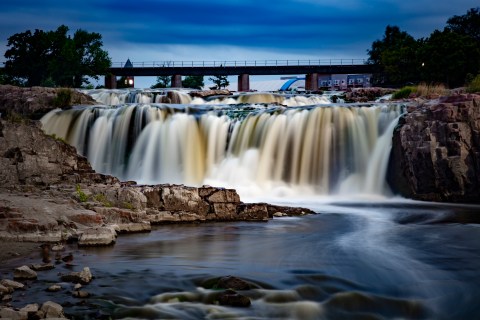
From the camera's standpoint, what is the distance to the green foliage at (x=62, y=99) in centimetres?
3469

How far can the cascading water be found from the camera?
25641 millimetres

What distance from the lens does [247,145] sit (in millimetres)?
27375

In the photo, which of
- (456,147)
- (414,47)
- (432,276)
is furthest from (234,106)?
(414,47)

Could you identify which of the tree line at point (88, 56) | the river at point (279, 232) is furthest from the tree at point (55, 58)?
the river at point (279, 232)

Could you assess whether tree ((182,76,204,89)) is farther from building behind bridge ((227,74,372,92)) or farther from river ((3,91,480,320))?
river ((3,91,480,320))

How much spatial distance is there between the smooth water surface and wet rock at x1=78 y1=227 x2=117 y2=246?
0.29 m

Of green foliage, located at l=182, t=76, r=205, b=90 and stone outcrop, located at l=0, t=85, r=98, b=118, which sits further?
green foliage, located at l=182, t=76, r=205, b=90

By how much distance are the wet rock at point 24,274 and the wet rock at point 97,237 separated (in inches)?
117

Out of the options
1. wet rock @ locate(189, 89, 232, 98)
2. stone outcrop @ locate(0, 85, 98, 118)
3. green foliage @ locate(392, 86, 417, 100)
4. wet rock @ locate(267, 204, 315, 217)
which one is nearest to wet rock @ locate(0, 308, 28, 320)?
wet rock @ locate(267, 204, 315, 217)

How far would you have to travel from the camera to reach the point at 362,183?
25406 mm

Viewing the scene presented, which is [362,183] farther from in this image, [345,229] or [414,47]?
[414,47]

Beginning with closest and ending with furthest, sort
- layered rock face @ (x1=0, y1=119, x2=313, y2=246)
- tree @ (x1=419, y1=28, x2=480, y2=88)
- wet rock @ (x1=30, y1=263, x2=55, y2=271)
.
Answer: wet rock @ (x1=30, y1=263, x2=55, y2=271)
layered rock face @ (x1=0, y1=119, x2=313, y2=246)
tree @ (x1=419, y1=28, x2=480, y2=88)

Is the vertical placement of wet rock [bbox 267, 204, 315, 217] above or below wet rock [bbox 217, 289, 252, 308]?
below

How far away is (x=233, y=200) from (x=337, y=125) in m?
11.4
